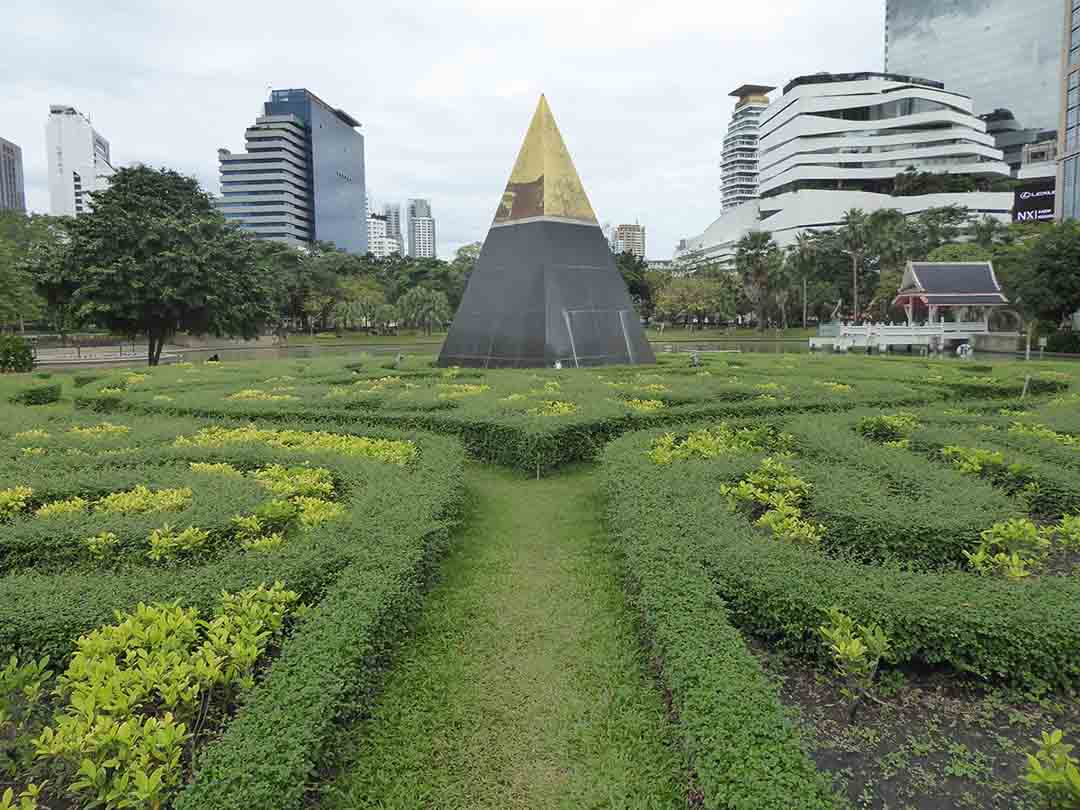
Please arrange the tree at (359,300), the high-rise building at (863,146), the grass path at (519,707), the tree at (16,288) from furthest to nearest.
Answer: the high-rise building at (863,146)
the tree at (359,300)
the tree at (16,288)
the grass path at (519,707)

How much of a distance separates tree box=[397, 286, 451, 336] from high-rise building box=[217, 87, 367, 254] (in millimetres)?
61456

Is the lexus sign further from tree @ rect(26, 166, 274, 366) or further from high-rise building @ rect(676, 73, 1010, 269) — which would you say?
tree @ rect(26, 166, 274, 366)

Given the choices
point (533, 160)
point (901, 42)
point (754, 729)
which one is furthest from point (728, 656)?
point (901, 42)

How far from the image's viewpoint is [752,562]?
5.22m

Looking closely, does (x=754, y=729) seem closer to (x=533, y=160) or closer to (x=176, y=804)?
(x=176, y=804)

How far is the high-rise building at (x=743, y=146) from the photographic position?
545 ft

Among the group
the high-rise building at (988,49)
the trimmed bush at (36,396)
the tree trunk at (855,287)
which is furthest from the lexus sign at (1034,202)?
the trimmed bush at (36,396)

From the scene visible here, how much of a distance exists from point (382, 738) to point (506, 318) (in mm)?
16294

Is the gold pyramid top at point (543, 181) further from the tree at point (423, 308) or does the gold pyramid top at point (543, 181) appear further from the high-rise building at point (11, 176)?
the high-rise building at point (11, 176)

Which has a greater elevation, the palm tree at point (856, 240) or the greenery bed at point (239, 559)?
the palm tree at point (856, 240)

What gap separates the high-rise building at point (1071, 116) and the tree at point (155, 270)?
51513mm

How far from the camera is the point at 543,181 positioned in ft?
66.8

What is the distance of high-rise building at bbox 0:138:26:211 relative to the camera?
152875mm

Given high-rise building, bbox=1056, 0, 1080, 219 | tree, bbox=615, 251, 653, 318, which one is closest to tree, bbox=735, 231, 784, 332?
tree, bbox=615, 251, 653, 318
